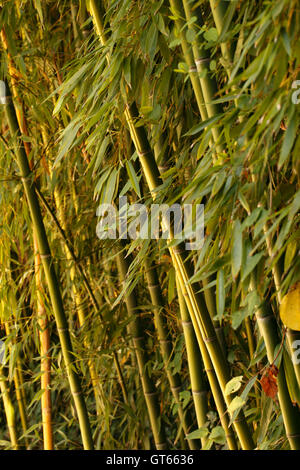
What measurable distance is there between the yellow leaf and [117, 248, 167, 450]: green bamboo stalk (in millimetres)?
874

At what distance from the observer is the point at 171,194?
4.52ft

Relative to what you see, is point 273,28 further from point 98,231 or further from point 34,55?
point 34,55

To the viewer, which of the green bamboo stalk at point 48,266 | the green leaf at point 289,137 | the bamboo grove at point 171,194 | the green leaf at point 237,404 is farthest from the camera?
the green bamboo stalk at point 48,266

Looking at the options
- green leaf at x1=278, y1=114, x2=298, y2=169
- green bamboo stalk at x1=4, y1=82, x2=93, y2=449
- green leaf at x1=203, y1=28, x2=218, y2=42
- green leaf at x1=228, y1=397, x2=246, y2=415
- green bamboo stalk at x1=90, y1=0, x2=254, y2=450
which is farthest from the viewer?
green bamboo stalk at x1=4, y1=82, x2=93, y2=449

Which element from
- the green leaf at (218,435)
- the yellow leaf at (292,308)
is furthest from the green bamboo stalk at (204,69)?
the green leaf at (218,435)

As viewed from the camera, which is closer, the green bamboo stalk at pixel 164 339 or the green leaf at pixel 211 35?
the green leaf at pixel 211 35

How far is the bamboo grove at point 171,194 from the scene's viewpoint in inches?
39.2

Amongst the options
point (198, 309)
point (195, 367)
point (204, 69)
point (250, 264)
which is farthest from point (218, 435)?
point (204, 69)

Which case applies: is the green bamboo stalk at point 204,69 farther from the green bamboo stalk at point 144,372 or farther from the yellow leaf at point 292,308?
the green bamboo stalk at point 144,372

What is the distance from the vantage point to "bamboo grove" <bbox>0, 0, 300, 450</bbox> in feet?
3.27

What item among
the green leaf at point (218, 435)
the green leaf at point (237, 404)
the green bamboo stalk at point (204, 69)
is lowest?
the green leaf at point (218, 435)

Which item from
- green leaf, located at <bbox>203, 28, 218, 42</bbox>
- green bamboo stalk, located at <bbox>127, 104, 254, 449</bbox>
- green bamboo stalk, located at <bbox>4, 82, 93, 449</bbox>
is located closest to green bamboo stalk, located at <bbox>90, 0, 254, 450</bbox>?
green bamboo stalk, located at <bbox>127, 104, 254, 449</bbox>

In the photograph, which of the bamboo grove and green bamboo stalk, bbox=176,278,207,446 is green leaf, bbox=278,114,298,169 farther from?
green bamboo stalk, bbox=176,278,207,446
